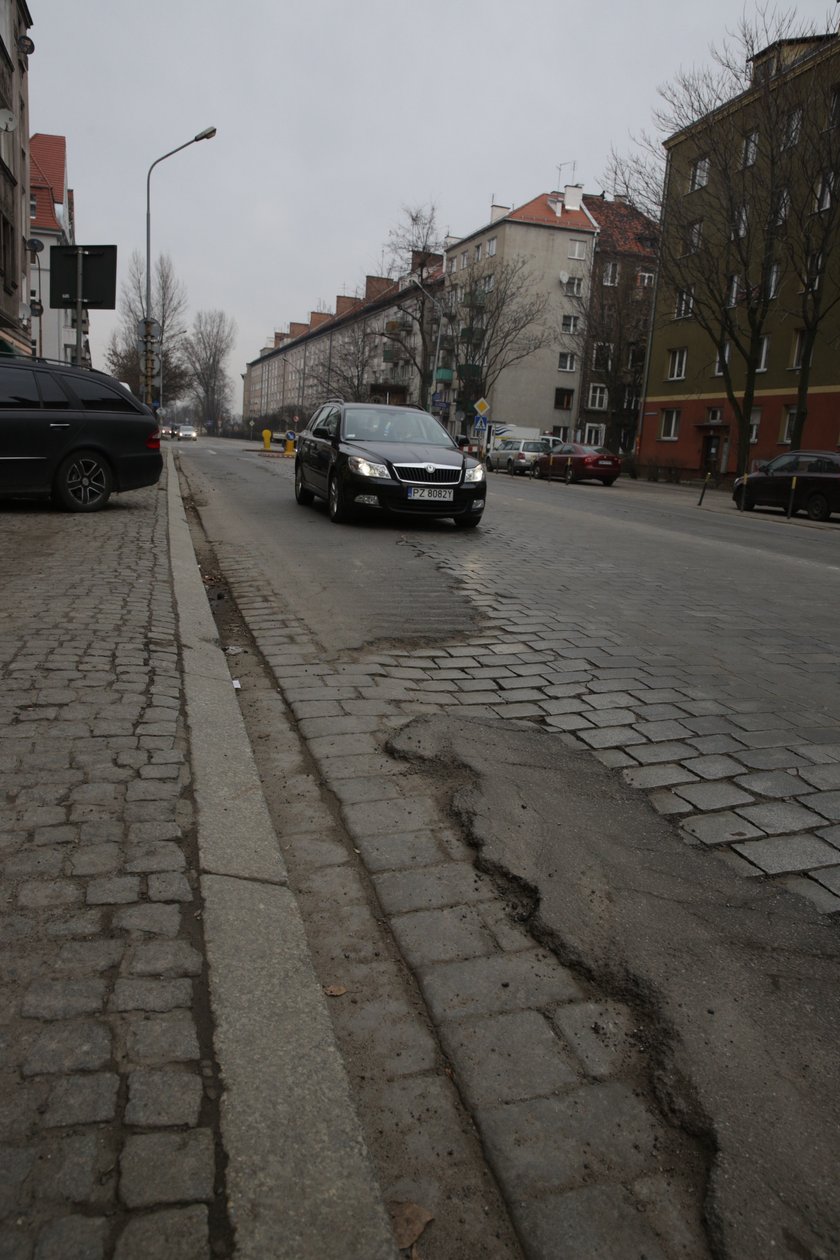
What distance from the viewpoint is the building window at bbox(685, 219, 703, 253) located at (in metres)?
29.6

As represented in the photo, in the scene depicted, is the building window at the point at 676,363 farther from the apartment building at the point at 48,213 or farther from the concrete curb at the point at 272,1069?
the concrete curb at the point at 272,1069

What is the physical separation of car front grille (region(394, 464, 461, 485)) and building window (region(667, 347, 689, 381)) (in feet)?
108

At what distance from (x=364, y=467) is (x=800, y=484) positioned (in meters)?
14.6

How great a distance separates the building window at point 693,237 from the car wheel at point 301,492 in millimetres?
20660

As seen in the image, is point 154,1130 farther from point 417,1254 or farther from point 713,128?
point 713,128

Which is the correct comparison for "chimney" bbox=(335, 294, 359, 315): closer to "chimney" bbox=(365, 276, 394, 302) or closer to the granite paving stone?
"chimney" bbox=(365, 276, 394, 302)

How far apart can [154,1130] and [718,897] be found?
1.72 meters

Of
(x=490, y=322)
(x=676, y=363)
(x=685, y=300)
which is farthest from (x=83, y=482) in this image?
(x=490, y=322)

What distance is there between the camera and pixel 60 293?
1543 centimetres

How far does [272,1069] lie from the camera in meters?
1.92

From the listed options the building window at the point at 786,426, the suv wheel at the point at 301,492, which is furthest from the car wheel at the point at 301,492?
the building window at the point at 786,426

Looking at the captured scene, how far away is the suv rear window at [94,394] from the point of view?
10721mm

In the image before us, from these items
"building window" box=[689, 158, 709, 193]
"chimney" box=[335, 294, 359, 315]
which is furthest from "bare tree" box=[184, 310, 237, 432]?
"building window" box=[689, 158, 709, 193]

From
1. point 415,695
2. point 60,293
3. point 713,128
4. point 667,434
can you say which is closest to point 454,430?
point 667,434
